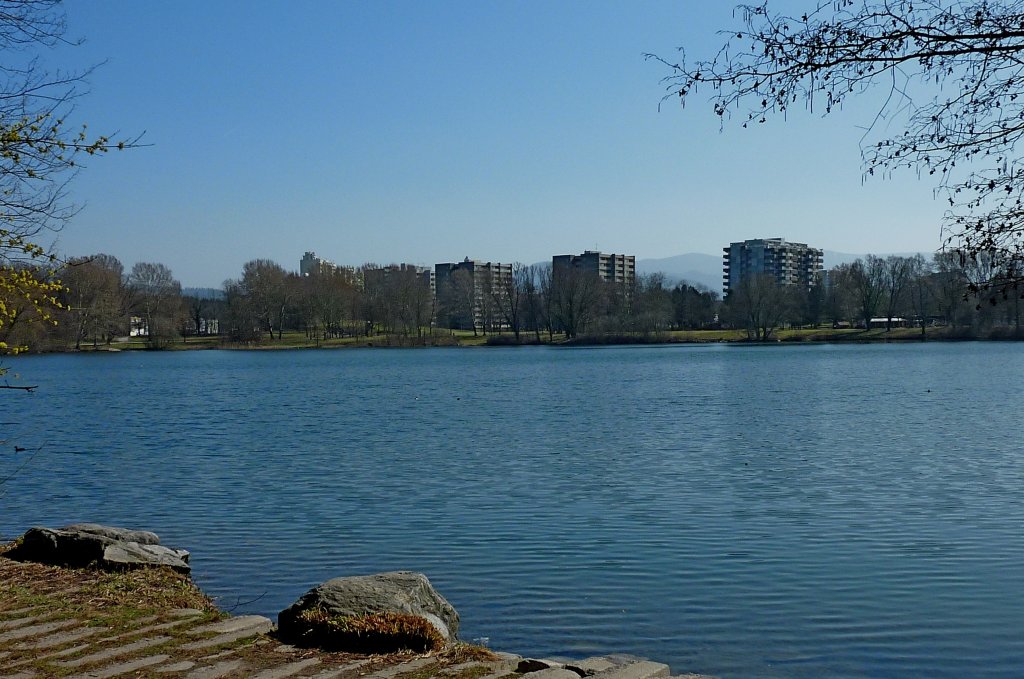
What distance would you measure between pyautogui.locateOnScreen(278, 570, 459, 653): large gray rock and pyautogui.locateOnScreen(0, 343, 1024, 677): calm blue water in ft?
4.29

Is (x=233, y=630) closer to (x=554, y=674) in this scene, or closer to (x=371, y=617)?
(x=371, y=617)

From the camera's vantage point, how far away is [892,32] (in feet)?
15.3

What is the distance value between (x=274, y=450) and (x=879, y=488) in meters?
15.0

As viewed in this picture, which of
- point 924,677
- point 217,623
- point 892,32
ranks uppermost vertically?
point 892,32

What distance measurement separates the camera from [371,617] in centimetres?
709

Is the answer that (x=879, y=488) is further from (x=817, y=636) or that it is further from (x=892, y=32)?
(x=892, y=32)

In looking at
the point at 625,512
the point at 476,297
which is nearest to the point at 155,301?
the point at 476,297

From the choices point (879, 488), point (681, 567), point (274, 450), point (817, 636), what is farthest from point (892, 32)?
point (274, 450)

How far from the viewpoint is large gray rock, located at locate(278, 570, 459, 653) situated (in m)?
6.84

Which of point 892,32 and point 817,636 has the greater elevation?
point 892,32

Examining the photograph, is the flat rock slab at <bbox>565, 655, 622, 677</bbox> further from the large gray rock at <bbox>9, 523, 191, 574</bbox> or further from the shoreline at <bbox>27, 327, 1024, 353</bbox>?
the shoreline at <bbox>27, 327, 1024, 353</bbox>

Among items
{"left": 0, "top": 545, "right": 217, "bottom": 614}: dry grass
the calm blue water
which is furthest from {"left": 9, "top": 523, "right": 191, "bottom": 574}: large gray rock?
the calm blue water

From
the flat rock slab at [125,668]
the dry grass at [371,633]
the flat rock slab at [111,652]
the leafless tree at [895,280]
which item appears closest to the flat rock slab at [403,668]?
the dry grass at [371,633]

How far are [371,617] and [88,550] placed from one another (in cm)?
458
